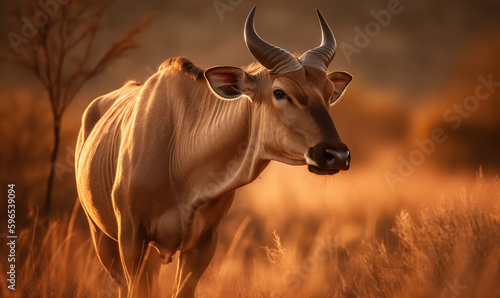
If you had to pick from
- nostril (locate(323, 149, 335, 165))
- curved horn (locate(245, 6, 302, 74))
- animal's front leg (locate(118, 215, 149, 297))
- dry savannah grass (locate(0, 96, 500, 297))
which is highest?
curved horn (locate(245, 6, 302, 74))

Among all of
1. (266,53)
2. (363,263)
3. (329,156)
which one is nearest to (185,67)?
(266,53)

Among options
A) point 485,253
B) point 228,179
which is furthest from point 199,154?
point 485,253

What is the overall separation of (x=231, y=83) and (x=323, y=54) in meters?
0.86

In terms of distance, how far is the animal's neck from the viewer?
5.05 m

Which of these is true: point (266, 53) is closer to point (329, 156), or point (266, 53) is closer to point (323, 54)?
point (323, 54)

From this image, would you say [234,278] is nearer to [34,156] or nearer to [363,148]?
[34,156]

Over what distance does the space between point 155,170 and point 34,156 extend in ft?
26.9

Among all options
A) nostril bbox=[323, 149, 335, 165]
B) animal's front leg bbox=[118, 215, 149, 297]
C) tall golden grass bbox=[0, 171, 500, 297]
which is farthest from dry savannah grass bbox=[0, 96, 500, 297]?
nostril bbox=[323, 149, 335, 165]

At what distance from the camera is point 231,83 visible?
502 cm

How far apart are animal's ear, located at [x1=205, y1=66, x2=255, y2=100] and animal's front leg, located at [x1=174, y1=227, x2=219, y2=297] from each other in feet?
5.09

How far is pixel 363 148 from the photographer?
1495 centimetres

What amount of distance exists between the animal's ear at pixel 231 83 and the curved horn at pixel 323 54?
1.69ft

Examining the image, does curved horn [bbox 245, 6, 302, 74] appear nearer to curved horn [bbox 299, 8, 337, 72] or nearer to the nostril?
curved horn [bbox 299, 8, 337, 72]

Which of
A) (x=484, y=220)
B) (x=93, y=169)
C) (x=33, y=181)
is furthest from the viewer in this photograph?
(x=33, y=181)
